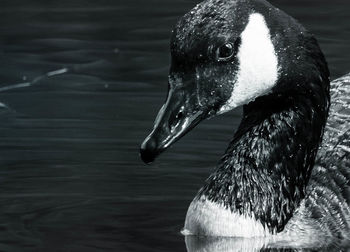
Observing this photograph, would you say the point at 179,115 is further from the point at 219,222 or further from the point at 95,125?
the point at 95,125

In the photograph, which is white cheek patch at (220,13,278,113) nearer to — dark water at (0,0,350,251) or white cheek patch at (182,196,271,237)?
white cheek patch at (182,196,271,237)

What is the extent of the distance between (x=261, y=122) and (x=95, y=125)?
266cm

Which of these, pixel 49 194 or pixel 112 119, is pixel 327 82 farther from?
pixel 112 119

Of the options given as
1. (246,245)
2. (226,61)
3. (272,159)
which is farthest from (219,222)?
(226,61)

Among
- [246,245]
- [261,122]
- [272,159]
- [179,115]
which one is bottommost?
[246,245]

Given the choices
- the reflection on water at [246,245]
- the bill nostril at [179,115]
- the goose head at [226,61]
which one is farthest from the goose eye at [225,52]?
the reflection on water at [246,245]

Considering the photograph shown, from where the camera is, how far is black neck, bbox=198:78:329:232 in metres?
8.52

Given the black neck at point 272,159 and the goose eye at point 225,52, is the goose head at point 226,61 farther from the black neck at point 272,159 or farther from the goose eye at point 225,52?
the black neck at point 272,159

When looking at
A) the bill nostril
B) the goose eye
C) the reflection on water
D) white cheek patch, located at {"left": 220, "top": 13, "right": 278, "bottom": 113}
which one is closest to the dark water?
the reflection on water

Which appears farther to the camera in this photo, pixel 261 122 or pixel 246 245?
pixel 261 122

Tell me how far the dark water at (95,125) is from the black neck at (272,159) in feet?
1.58

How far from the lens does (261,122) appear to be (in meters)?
8.62

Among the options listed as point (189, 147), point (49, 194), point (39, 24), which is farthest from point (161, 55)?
point (49, 194)

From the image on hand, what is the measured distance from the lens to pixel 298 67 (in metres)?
8.34
